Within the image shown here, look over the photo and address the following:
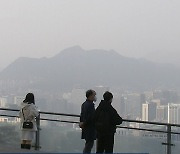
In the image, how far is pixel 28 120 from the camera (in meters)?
11.3

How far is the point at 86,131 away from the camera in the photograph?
32.7 feet

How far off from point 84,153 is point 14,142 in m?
2.95

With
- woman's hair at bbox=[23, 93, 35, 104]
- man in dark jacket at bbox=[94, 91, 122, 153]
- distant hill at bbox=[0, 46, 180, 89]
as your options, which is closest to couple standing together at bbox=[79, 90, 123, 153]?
man in dark jacket at bbox=[94, 91, 122, 153]

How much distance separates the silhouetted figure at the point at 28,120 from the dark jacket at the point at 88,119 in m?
1.69

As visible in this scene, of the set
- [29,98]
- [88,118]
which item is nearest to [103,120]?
[88,118]

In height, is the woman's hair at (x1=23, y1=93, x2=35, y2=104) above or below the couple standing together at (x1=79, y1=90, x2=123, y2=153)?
above

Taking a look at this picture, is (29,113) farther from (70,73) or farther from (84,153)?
(70,73)

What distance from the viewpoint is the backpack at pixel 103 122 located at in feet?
29.8

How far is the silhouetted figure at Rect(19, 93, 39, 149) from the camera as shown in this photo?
36.4 feet

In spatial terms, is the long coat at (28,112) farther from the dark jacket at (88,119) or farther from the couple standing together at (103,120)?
the couple standing together at (103,120)

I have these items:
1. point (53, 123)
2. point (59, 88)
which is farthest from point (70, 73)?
point (53, 123)

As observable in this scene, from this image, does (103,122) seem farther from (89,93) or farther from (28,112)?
(28,112)

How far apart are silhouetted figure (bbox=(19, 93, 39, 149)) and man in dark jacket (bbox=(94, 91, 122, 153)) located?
2.39 m

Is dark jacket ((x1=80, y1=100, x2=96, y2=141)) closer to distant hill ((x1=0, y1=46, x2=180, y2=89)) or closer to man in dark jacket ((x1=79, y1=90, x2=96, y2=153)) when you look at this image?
man in dark jacket ((x1=79, y1=90, x2=96, y2=153))
